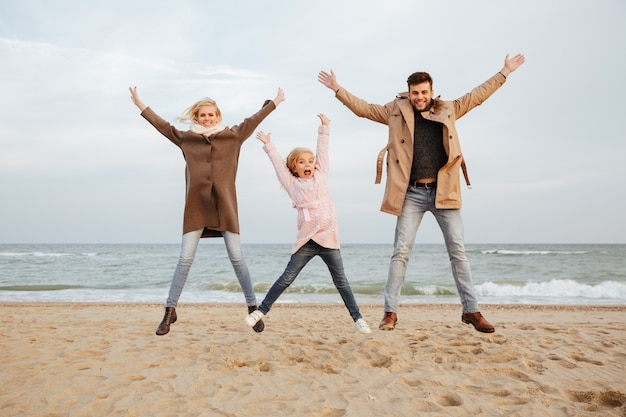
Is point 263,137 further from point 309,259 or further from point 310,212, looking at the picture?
point 309,259

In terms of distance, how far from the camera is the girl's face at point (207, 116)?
4574 mm

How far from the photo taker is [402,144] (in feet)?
14.7

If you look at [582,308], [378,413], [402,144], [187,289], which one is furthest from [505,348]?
[187,289]

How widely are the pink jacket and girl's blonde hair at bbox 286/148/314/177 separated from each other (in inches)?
1.8

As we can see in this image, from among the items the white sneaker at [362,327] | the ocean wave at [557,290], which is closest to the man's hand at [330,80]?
the white sneaker at [362,327]

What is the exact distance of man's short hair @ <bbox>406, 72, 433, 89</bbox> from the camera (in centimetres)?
438

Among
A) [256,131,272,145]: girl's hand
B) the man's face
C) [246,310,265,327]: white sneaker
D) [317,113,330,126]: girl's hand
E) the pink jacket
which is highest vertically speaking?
the man's face

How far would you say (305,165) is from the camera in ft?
14.2

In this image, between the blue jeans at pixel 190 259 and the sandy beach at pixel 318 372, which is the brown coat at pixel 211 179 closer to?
the blue jeans at pixel 190 259

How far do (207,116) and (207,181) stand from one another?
67 cm

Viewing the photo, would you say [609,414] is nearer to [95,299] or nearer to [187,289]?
[95,299]

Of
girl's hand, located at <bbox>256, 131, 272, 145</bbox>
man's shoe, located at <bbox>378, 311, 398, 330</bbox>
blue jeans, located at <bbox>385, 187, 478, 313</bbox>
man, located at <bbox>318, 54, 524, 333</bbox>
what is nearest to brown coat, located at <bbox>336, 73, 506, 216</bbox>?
man, located at <bbox>318, 54, 524, 333</bbox>

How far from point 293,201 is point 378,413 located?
220 cm

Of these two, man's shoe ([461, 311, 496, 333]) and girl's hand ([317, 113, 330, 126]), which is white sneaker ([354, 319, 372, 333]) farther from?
girl's hand ([317, 113, 330, 126])
